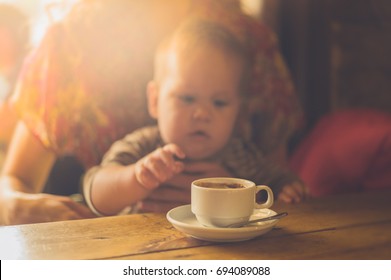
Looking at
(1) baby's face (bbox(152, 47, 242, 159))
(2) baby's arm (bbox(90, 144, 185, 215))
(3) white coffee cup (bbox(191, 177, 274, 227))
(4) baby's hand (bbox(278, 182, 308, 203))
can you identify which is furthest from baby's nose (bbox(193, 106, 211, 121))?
(3) white coffee cup (bbox(191, 177, 274, 227))

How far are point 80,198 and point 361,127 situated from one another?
0.81m

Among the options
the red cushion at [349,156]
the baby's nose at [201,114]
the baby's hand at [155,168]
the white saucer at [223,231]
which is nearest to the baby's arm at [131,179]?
the baby's hand at [155,168]

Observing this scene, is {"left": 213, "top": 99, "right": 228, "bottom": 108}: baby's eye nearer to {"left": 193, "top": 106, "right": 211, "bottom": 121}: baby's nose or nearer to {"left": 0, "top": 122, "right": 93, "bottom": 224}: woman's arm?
{"left": 193, "top": 106, "right": 211, "bottom": 121}: baby's nose

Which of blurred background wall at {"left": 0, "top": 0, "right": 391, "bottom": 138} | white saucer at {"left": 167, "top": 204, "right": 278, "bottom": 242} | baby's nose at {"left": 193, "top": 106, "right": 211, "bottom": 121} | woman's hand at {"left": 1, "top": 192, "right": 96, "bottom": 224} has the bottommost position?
woman's hand at {"left": 1, "top": 192, "right": 96, "bottom": 224}

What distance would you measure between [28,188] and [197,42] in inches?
22.2

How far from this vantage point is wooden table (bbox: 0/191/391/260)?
689 millimetres

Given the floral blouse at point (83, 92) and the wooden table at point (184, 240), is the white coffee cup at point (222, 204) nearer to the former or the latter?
the wooden table at point (184, 240)

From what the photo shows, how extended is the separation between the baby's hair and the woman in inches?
1.1

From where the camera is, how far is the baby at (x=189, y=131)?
3.53 feet

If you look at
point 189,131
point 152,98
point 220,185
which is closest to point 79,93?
point 152,98

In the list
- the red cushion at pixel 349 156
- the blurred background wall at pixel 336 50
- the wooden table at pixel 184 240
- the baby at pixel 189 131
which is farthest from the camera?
the blurred background wall at pixel 336 50

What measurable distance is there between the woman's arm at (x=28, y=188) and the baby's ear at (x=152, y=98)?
27cm

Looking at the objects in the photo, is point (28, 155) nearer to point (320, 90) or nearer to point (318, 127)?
point (318, 127)
